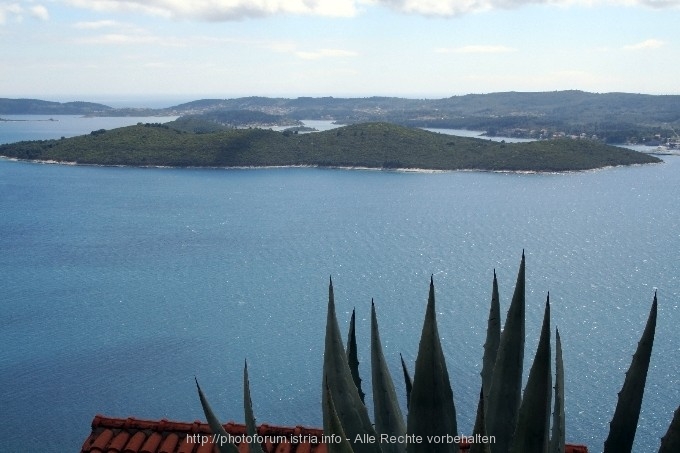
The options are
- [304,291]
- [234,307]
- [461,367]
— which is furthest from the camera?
[304,291]

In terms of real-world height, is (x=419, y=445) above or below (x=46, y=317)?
above

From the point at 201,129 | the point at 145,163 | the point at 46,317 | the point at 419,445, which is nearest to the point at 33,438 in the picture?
the point at 46,317

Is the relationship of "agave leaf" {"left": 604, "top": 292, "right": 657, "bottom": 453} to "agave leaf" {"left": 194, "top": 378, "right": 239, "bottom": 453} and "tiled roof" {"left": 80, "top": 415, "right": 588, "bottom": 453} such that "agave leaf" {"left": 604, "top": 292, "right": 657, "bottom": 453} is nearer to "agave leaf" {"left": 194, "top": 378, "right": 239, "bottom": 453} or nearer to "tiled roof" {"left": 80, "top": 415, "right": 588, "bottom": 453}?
"agave leaf" {"left": 194, "top": 378, "right": 239, "bottom": 453}

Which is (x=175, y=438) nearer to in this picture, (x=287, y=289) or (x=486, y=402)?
(x=486, y=402)

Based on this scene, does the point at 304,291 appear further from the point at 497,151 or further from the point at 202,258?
Result: the point at 497,151

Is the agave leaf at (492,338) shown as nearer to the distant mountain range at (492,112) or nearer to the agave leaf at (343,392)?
the agave leaf at (343,392)

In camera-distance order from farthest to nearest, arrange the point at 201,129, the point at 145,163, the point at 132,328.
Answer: the point at 201,129, the point at 145,163, the point at 132,328

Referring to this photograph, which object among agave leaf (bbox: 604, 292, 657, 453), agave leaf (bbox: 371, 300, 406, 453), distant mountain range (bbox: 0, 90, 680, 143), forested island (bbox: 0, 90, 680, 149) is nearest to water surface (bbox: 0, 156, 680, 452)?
agave leaf (bbox: 371, 300, 406, 453)
